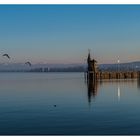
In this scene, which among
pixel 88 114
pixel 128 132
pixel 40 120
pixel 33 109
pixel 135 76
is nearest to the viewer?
pixel 128 132

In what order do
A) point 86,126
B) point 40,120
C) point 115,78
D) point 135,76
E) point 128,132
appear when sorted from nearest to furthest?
point 128,132, point 86,126, point 40,120, point 115,78, point 135,76

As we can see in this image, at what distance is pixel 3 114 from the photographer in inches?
1505

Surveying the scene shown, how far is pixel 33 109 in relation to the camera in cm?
4188

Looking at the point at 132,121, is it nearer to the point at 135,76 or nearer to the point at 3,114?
the point at 3,114

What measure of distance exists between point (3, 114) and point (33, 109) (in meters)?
4.54

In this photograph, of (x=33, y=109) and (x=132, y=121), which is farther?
(x=33, y=109)

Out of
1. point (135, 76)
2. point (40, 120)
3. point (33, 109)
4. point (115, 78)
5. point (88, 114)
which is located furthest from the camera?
point (135, 76)

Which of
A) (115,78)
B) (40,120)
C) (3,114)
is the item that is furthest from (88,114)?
(115,78)

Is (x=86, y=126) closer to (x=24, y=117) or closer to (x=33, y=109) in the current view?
(x=24, y=117)

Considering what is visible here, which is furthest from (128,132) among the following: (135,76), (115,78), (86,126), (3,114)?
(135,76)
